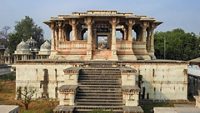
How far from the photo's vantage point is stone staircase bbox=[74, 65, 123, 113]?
16922 millimetres

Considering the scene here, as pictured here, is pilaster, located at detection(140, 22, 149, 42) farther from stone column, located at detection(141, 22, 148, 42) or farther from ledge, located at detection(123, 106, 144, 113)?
ledge, located at detection(123, 106, 144, 113)

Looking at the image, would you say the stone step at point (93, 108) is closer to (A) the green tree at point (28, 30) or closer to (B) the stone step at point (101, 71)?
(B) the stone step at point (101, 71)

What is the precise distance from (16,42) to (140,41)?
38210mm

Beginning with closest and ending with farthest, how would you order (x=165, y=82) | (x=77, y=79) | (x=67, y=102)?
(x=67, y=102) < (x=77, y=79) < (x=165, y=82)

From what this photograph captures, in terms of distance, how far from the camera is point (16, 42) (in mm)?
63812

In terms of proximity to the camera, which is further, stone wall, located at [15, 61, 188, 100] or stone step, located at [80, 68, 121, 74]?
stone wall, located at [15, 61, 188, 100]

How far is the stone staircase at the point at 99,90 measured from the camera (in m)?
16.9

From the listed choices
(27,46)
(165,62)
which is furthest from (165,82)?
(27,46)

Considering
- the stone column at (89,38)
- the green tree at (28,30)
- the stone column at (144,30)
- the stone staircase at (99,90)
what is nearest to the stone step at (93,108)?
the stone staircase at (99,90)

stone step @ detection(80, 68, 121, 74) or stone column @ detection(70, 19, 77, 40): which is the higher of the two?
stone column @ detection(70, 19, 77, 40)

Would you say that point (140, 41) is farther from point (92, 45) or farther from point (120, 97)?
point (120, 97)

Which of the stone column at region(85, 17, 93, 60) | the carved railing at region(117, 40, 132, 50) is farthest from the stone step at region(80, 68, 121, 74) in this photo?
the carved railing at region(117, 40, 132, 50)

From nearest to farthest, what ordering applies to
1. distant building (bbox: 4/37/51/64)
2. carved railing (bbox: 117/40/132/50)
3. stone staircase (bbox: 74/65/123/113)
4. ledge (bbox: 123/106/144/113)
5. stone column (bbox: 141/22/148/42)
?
1. ledge (bbox: 123/106/144/113)
2. stone staircase (bbox: 74/65/123/113)
3. carved railing (bbox: 117/40/132/50)
4. stone column (bbox: 141/22/148/42)
5. distant building (bbox: 4/37/51/64)

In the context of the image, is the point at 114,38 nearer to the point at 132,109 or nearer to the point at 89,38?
the point at 89,38
